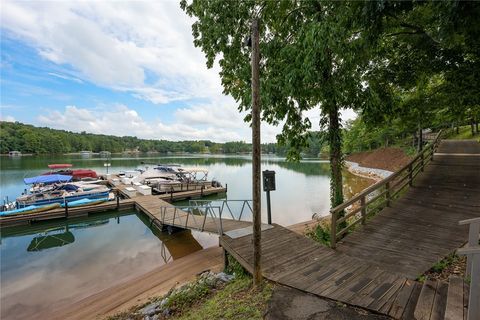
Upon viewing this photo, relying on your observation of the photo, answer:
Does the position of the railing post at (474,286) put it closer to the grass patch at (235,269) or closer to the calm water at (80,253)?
the grass patch at (235,269)

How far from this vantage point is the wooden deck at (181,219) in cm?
814

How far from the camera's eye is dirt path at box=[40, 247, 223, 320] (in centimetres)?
601

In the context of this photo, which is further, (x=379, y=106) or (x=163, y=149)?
(x=163, y=149)

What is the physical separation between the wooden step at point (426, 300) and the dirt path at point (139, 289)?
547 centimetres

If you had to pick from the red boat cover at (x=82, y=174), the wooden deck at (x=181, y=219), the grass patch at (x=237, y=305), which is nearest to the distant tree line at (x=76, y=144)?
the red boat cover at (x=82, y=174)

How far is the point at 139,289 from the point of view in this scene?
22.7ft

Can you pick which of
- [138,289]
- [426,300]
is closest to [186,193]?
[138,289]

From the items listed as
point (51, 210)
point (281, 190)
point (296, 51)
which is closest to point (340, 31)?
point (296, 51)

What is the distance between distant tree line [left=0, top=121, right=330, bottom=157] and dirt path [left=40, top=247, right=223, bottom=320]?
34791mm

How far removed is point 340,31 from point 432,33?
2857 mm

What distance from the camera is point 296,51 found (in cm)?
508

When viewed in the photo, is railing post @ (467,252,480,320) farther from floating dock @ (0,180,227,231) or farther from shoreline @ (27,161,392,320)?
floating dock @ (0,180,227,231)

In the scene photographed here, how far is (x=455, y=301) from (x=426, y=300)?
0.43m

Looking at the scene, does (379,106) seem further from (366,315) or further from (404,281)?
(366,315)
